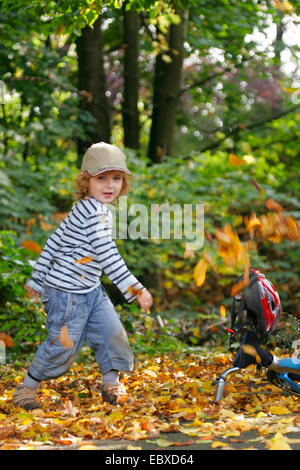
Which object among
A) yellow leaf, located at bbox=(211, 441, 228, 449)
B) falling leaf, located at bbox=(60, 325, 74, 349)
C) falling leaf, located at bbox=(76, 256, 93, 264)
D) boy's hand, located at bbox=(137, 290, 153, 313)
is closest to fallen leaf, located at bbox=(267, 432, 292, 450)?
yellow leaf, located at bbox=(211, 441, 228, 449)

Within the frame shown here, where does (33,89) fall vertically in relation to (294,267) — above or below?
above

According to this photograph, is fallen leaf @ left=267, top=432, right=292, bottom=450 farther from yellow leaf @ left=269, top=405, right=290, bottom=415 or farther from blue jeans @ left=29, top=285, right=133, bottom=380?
blue jeans @ left=29, top=285, right=133, bottom=380

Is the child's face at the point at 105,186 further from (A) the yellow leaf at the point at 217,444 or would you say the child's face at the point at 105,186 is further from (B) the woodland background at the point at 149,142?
(B) the woodland background at the point at 149,142

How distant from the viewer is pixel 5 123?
8766mm

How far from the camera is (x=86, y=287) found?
3.85 meters

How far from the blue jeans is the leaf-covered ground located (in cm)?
25

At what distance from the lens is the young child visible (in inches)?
149

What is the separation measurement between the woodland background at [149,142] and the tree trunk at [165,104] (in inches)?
0.7

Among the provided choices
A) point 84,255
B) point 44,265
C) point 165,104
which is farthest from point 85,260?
point 165,104

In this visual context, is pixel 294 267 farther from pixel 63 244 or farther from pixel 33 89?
pixel 63 244

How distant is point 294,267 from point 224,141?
8.58ft

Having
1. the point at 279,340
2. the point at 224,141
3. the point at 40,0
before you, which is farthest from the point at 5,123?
the point at 279,340

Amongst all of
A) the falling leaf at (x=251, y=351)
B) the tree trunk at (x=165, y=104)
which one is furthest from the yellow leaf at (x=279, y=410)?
the tree trunk at (x=165, y=104)

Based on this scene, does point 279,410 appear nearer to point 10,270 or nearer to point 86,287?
point 86,287
